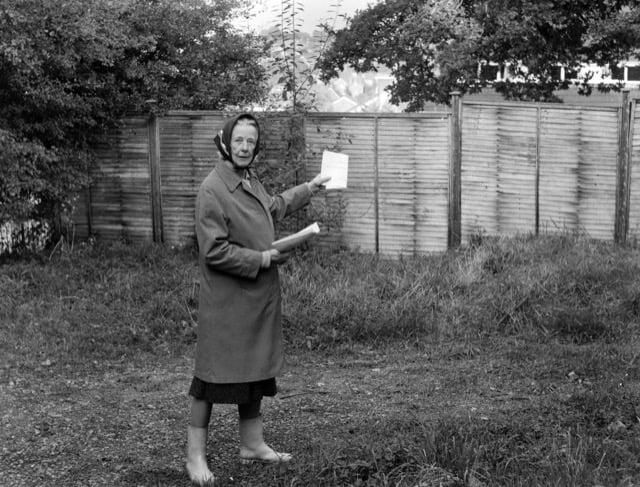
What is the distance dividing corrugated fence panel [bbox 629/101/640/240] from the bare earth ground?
4.73m

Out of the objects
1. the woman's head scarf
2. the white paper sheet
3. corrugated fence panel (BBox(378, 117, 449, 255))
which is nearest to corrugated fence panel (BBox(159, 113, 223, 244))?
corrugated fence panel (BBox(378, 117, 449, 255))

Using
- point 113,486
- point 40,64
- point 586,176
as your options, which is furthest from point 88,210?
point 113,486

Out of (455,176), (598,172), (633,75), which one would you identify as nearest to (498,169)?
(455,176)

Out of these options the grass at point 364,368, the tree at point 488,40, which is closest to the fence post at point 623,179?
the grass at point 364,368

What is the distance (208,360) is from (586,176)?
7.86m

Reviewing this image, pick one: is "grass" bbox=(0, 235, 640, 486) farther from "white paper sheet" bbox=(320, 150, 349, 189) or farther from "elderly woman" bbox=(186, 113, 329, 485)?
"white paper sheet" bbox=(320, 150, 349, 189)

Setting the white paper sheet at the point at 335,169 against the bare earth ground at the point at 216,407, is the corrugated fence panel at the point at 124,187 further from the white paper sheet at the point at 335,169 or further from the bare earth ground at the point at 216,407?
the white paper sheet at the point at 335,169

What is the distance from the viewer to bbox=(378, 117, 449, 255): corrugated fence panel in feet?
36.4

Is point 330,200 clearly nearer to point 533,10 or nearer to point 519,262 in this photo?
point 519,262

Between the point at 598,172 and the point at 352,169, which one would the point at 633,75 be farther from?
the point at 352,169

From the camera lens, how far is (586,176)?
1105cm

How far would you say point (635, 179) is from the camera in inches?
432

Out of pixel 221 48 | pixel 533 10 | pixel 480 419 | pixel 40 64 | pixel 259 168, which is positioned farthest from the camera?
pixel 533 10

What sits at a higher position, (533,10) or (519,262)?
(533,10)
